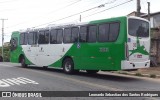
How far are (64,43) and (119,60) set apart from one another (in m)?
5.15

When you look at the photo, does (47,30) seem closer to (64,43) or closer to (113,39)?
(64,43)

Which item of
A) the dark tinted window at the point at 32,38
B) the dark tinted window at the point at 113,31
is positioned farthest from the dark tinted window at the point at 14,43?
the dark tinted window at the point at 113,31

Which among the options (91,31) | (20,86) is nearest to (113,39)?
(91,31)

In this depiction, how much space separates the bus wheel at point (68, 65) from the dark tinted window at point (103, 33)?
3064mm

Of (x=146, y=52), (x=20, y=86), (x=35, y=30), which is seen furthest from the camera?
(x=35, y=30)

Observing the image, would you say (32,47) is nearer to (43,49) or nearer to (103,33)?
(43,49)

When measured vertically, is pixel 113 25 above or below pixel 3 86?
above

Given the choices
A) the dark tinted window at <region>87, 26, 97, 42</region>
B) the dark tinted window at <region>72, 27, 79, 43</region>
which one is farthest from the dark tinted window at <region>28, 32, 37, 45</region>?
the dark tinted window at <region>87, 26, 97, 42</region>

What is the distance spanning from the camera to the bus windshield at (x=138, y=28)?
662 inches

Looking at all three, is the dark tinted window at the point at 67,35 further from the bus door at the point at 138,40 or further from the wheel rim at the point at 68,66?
the bus door at the point at 138,40

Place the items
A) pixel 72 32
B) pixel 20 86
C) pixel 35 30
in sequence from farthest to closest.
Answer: pixel 35 30, pixel 72 32, pixel 20 86

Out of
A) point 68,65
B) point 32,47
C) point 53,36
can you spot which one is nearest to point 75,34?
point 68,65

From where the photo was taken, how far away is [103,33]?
17.5m

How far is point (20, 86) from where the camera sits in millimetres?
13836
